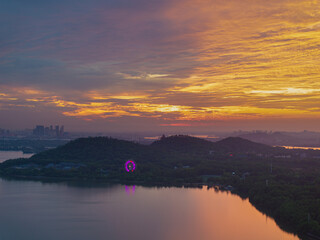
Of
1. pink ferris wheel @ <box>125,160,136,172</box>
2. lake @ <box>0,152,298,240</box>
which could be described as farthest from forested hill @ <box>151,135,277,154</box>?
lake @ <box>0,152,298,240</box>

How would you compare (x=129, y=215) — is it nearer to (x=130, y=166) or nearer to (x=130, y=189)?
(x=130, y=189)

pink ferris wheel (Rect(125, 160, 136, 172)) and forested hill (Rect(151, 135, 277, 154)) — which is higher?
forested hill (Rect(151, 135, 277, 154))

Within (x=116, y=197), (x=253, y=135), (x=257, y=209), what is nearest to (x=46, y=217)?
(x=116, y=197)

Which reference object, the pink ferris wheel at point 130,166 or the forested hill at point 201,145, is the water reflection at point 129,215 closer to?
the pink ferris wheel at point 130,166

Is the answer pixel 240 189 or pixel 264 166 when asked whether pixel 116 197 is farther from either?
pixel 264 166

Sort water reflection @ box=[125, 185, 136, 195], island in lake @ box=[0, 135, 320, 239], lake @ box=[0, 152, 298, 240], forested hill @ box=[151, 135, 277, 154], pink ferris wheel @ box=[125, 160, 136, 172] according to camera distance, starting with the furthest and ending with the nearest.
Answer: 1. forested hill @ box=[151, 135, 277, 154]
2. pink ferris wheel @ box=[125, 160, 136, 172]
3. water reflection @ box=[125, 185, 136, 195]
4. island in lake @ box=[0, 135, 320, 239]
5. lake @ box=[0, 152, 298, 240]

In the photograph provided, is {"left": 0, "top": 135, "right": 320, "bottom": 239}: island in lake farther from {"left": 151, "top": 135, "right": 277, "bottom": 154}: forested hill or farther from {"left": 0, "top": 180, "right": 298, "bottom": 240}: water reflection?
{"left": 0, "top": 180, "right": 298, "bottom": 240}: water reflection
